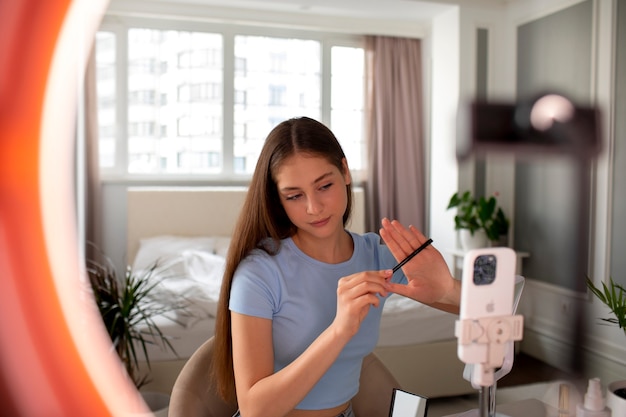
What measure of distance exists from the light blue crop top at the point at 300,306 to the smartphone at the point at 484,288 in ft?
1.77

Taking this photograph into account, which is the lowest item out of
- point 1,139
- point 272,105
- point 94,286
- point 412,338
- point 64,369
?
point 412,338

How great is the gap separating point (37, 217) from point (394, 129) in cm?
418

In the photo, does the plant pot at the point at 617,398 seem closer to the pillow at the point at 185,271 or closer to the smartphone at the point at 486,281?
the smartphone at the point at 486,281

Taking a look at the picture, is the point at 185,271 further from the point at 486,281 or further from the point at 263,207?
the point at 486,281

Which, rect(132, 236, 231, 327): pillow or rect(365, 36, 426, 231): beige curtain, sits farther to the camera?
rect(365, 36, 426, 231): beige curtain

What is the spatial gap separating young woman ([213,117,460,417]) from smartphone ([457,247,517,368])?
1.23 feet

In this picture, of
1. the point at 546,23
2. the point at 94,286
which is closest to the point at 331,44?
the point at 546,23

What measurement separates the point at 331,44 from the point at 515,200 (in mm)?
1792

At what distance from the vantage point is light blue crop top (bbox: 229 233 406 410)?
103cm

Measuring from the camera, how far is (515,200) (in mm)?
3740

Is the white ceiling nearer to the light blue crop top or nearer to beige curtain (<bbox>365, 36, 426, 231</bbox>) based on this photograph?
beige curtain (<bbox>365, 36, 426, 231</bbox>)

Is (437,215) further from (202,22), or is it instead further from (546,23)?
(202,22)

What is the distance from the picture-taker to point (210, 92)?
427 cm

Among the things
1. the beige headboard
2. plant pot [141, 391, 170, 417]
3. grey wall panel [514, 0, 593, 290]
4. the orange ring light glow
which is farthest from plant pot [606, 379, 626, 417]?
the beige headboard
